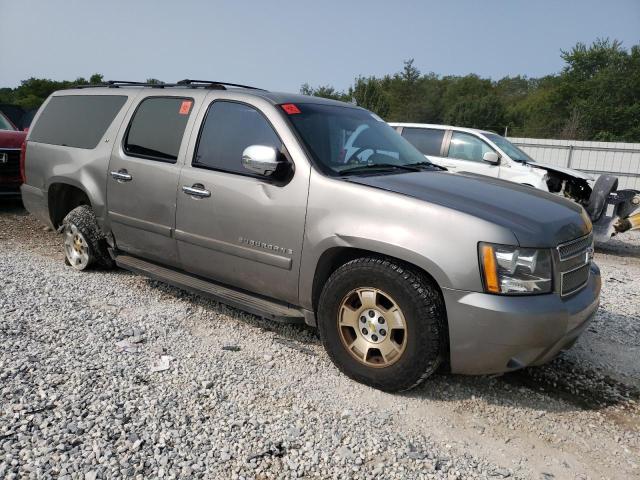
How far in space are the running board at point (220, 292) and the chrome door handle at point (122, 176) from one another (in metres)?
0.74

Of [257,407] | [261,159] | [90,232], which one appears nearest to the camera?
[257,407]

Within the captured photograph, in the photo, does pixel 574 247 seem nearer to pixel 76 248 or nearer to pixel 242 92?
pixel 242 92

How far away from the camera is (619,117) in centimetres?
3997

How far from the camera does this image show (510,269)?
275 centimetres

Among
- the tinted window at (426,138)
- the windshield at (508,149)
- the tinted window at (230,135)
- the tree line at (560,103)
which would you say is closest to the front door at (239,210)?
the tinted window at (230,135)

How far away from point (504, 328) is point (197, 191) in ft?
7.78

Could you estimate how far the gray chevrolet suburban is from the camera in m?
2.81

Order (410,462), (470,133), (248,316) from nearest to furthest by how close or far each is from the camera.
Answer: (410,462), (248,316), (470,133)

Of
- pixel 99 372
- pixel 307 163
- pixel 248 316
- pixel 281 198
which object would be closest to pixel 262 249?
pixel 281 198

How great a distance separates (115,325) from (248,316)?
1.05 metres

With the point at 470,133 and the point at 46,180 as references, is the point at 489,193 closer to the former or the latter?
the point at 46,180

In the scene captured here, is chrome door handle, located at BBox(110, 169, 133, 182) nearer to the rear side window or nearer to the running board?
the rear side window

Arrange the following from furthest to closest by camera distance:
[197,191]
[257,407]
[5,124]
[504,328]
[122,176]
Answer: [5,124]
[122,176]
[197,191]
[257,407]
[504,328]

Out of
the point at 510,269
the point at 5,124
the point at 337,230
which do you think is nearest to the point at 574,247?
the point at 510,269
